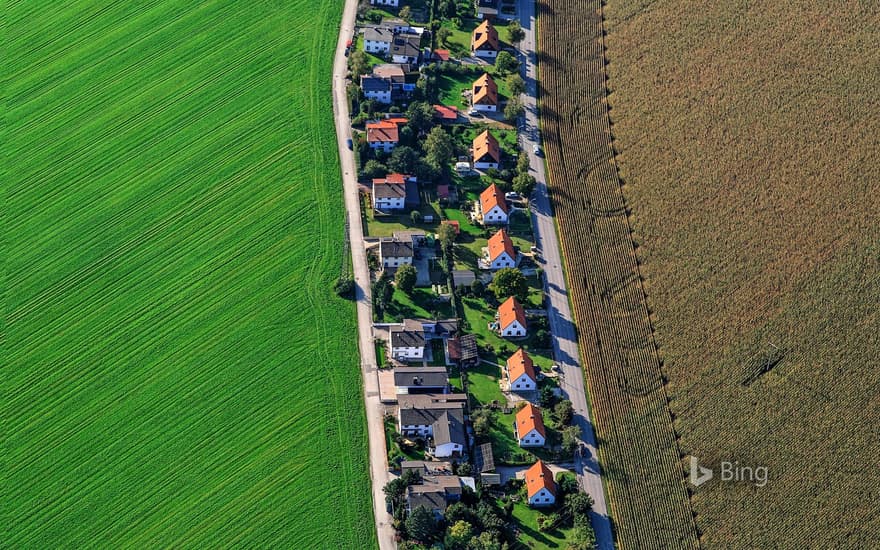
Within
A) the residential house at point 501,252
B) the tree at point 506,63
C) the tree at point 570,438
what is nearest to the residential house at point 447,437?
the tree at point 570,438

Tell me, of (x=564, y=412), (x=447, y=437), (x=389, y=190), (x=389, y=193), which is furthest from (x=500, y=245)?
(x=447, y=437)

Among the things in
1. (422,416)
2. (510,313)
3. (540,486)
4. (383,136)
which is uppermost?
(383,136)

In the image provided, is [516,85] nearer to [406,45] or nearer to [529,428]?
[406,45]


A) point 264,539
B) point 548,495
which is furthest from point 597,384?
point 264,539

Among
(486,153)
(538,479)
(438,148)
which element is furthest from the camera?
(486,153)

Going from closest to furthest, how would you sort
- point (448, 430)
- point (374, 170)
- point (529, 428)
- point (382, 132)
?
point (448, 430) < point (529, 428) < point (374, 170) < point (382, 132)

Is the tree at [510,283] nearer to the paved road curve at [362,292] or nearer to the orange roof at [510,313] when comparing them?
the orange roof at [510,313]
